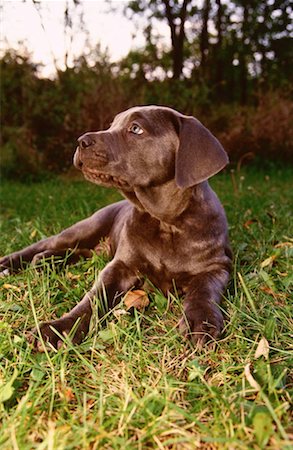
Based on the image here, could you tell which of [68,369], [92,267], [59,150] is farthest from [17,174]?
[68,369]

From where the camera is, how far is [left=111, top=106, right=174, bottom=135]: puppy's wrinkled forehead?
2.94 meters

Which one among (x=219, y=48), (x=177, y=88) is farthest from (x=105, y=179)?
(x=219, y=48)

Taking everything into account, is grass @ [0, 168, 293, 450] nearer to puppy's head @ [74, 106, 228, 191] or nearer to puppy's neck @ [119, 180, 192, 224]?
puppy's neck @ [119, 180, 192, 224]

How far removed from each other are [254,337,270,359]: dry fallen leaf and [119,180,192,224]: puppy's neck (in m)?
1.02

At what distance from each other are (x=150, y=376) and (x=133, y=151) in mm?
1322

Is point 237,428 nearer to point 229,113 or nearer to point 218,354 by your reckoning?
point 218,354

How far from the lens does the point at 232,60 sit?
12.5 meters

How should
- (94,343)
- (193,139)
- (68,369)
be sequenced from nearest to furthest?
(68,369) → (94,343) → (193,139)

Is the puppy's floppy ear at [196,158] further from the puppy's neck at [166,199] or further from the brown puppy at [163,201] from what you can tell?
the puppy's neck at [166,199]

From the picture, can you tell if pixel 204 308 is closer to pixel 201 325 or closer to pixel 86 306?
pixel 201 325

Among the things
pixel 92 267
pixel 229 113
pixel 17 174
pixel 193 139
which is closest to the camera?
pixel 193 139

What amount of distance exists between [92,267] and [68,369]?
1492 mm

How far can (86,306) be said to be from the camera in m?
2.67

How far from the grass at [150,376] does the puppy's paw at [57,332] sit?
0.06 m
